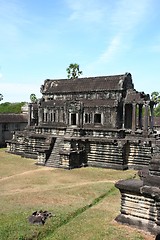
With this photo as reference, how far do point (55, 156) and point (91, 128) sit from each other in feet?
14.8

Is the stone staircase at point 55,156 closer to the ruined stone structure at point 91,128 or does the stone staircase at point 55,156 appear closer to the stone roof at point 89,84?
the ruined stone structure at point 91,128

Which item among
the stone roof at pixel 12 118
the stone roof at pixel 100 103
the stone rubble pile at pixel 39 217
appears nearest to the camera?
the stone rubble pile at pixel 39 217

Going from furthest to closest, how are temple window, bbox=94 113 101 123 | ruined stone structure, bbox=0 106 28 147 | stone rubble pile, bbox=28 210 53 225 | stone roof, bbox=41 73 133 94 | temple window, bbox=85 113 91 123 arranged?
1. ruined stone structure, bbox=0 106 28 147
2. stone roof, bbox=41 73 133 94
3. temple window, bbox=85 113 91 123
4. temple window, bbox=94 113 101 123
5. stone rubble pile, bbox=28 210 53 225

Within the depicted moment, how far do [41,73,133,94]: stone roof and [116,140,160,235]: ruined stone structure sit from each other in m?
16.9

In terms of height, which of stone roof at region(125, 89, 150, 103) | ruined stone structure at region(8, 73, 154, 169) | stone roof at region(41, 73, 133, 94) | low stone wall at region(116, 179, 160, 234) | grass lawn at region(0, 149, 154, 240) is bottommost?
grass lawn at region(0, 149, 154, 240)

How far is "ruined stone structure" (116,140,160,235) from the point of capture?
920 cm

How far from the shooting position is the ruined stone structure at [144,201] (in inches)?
362

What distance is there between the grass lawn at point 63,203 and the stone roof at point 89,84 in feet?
30.0

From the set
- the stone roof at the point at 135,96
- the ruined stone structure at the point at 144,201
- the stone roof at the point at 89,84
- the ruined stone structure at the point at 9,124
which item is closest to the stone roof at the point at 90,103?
the stone roof at the point at 89,84

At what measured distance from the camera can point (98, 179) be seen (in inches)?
715

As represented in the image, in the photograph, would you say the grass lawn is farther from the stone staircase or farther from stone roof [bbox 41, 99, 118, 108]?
stone roof [bbox 41, 99, 118, 108]

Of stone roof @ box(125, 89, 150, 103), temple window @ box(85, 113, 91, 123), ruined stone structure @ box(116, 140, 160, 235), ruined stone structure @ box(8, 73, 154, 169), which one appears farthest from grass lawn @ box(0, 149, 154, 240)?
stone roof @ box(125, 89, 150, 103)

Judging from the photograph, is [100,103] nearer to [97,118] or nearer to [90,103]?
[90,103]

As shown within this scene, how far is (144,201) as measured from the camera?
948 cm
